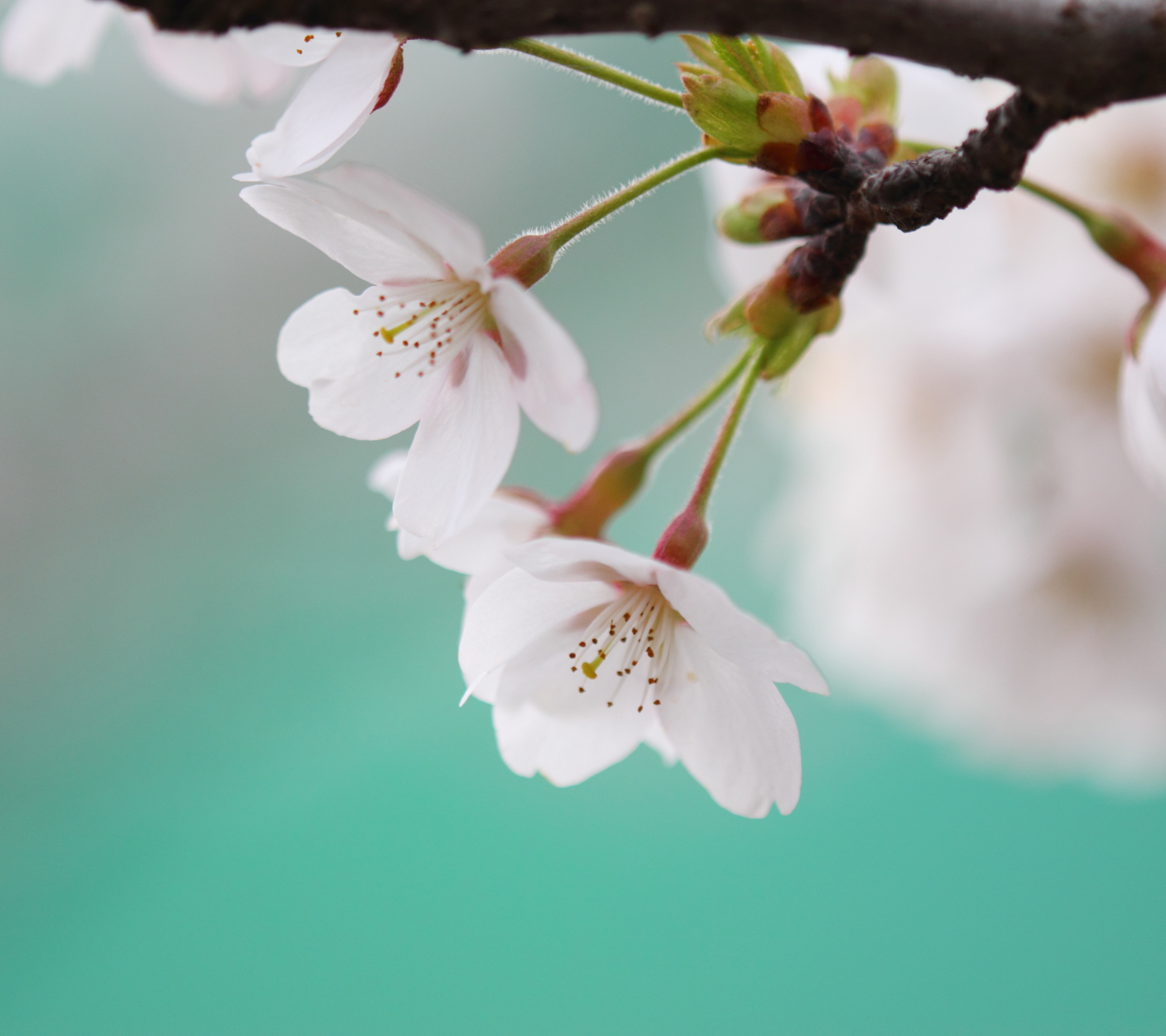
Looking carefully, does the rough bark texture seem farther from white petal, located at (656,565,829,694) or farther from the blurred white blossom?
the blurred white blossom

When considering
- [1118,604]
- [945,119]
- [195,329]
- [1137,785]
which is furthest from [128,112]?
[1137,785]

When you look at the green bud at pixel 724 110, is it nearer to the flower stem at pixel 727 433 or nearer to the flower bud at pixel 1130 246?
the flower stem at pixel 727 433

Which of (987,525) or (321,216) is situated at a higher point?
(321,216)

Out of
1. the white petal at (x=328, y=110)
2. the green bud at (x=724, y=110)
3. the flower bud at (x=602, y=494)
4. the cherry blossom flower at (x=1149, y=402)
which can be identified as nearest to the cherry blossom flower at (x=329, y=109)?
the white petal at (x=328, y=110)

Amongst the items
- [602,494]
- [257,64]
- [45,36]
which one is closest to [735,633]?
[602,494]

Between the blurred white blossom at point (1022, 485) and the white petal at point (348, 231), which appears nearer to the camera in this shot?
the white petal at point (348, 231)

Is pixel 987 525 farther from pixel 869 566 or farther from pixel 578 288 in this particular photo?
pixel 578 288

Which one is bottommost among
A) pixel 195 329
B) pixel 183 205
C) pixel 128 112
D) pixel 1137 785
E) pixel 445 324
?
pixel 1137 785
